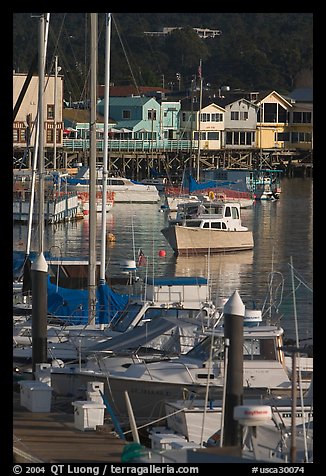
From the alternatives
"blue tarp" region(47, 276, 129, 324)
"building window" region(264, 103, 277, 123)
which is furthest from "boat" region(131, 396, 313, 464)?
"building window" region(264, 103, 277, 123)

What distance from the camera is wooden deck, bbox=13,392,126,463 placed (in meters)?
12.3

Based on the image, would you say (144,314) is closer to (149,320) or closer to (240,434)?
(149,320)

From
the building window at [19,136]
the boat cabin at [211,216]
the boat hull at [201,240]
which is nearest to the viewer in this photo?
the boat hull at [201,240]

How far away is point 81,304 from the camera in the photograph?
20.3 m

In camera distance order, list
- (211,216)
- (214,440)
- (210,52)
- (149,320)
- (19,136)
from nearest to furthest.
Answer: (214,440), (149,320), (211,216), (19,136), (210,52)

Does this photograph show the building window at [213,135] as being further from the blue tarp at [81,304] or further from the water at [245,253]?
the blue tarp at [81,304]

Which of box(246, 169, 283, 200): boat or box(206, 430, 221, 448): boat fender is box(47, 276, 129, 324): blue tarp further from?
box(246, 169, 283, 200): boat

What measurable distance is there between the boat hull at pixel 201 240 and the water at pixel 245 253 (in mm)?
316

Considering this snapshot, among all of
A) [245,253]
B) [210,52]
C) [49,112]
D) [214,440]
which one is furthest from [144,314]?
[210,52]

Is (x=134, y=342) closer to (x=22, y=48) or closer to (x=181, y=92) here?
(x=181, y=92)

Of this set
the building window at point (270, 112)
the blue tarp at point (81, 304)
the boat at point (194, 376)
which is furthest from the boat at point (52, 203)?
the building window at point (270, 112)

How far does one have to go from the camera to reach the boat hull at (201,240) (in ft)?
121

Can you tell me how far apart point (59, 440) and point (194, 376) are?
2518 millimetres

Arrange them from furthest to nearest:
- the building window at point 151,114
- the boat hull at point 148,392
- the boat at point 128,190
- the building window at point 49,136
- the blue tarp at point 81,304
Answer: the building window at point 151,114, the building window at point 49,136, the boat at point 128,190, the blue tarp at point 81,304, the boat hull at point 148,392
